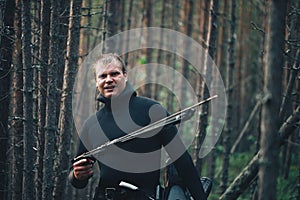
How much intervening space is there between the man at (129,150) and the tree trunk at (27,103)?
1321 mm

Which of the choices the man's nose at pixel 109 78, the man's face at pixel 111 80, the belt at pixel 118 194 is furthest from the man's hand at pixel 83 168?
the man's nose at pixel 109 78

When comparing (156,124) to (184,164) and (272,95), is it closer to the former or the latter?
(184,164)

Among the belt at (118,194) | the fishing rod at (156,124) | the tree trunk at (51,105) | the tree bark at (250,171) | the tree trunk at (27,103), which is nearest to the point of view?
the fishing rod at (156,124)

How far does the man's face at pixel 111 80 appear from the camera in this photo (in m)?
5.03

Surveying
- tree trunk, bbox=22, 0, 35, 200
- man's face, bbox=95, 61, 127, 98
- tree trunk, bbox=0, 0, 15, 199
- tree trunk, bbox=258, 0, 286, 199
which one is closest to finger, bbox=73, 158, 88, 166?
man's face, bbox=95, 61, 127, 98

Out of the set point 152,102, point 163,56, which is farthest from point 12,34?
point 163,56

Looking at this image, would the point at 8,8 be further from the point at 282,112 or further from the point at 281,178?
the point at 281,178

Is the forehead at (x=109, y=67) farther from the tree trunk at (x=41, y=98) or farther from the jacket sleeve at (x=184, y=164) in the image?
the tree trunk at (x=41, y=98)

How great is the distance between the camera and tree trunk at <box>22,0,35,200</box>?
602cm

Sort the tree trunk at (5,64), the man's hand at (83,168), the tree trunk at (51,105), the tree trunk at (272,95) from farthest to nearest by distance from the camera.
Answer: the tree trunk at (5,64) → the tree trunk at (51,105) → the man's hand at (83,168) → the tree trunk at (272,95)

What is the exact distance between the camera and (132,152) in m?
4.81

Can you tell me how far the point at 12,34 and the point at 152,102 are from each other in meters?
2.50

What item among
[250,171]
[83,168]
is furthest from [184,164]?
[250,171]

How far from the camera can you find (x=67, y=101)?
6.75 meters
